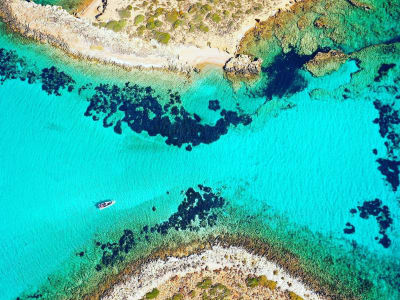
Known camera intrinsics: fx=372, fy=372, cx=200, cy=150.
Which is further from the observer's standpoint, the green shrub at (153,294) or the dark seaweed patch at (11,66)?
the dark seaweed patch at (11,66)

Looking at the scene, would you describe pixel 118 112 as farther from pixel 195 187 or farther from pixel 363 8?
pixel 363 8

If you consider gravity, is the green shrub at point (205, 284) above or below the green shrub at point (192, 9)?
below

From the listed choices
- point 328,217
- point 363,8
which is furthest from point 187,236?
point 363,8

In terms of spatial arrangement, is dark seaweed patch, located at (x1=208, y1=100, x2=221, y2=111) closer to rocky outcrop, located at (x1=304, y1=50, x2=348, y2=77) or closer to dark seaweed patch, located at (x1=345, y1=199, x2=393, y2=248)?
rocky outcrop, located at (x1=304, y1=50, x2=348, y2=77)

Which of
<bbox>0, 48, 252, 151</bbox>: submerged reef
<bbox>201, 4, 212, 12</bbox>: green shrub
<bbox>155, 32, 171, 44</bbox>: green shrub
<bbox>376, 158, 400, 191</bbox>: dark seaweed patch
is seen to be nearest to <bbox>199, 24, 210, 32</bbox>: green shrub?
<bbox>201, 4, 212, 12</bbox>: green shrub

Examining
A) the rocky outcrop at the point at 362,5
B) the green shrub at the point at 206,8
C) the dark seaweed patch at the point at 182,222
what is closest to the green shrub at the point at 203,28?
the green shrub at the point at 206,8

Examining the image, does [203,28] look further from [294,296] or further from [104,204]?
[294,296]

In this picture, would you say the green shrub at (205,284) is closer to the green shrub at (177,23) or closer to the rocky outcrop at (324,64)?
the rocky outcrop at (324,64)
